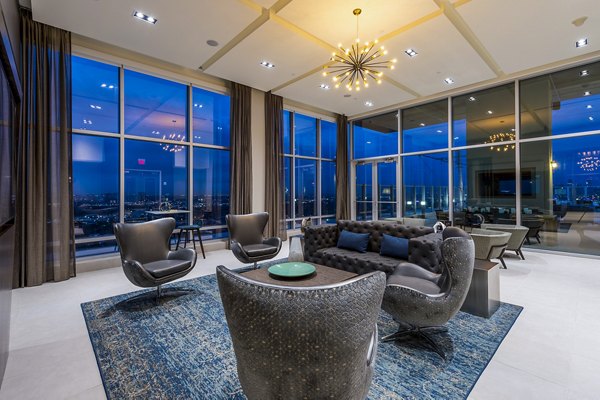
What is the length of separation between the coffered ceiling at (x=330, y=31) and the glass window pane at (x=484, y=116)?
656mm

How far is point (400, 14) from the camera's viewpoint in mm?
3789

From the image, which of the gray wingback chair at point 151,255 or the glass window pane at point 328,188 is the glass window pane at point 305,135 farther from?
the gray wingback chair at point 151,255

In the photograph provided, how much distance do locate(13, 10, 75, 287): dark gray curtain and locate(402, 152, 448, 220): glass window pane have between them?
26.0 feet

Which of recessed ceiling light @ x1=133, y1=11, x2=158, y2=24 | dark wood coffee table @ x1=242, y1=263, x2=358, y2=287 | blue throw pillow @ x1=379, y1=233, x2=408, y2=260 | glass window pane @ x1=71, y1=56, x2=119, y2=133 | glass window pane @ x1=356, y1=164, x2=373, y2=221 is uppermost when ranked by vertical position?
recessed ceiling light @ x1=133, y1=11, x2=158, y2=24

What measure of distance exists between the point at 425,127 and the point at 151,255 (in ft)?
24.5

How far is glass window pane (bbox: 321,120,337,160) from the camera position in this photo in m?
8.94

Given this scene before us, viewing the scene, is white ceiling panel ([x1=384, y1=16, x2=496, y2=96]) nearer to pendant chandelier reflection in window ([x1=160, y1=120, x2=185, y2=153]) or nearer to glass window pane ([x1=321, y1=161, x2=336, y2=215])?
glass window pane ([x1=321, y1=161, x2=336, y2=215])

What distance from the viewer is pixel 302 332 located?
3.44 feet

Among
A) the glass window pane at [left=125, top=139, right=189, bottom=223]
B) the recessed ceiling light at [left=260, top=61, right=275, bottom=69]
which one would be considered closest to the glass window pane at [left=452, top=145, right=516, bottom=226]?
the recessed ceiling light at [left=260, top=61, right=275, bottom=69]

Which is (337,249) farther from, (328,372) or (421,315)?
(328,372)

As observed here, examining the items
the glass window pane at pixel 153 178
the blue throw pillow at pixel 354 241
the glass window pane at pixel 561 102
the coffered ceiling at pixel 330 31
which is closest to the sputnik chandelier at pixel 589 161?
the glass window pane at pixel 561 102

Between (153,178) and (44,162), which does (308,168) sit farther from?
(44,162)

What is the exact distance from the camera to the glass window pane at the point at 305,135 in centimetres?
825

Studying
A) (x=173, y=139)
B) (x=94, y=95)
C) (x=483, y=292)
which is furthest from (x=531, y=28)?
(x=94, y=95)
